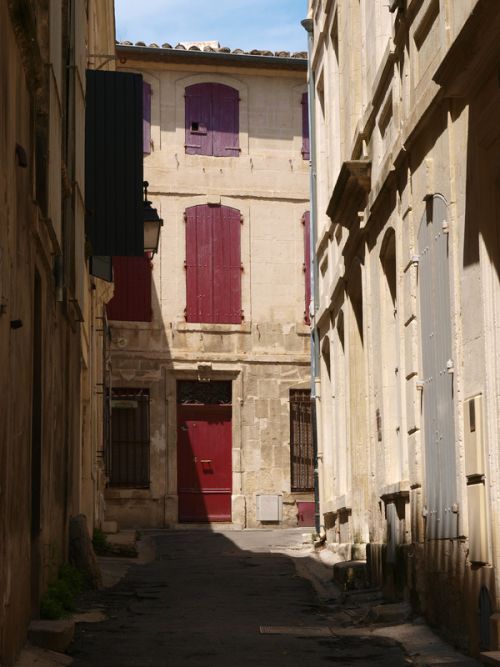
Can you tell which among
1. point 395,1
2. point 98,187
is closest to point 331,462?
point 98,187

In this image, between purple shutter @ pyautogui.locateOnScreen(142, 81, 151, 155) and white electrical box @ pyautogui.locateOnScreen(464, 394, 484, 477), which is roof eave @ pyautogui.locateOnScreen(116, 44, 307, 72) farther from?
white electrical box @ pyautogui.locateOnScreen(464, 394, 484, 477)

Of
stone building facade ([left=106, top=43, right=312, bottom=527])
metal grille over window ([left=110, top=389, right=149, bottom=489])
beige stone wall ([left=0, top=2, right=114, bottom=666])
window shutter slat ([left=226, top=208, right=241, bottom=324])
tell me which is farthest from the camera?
window shutter slat ([left=226, top=208, right=241, bottom=324])

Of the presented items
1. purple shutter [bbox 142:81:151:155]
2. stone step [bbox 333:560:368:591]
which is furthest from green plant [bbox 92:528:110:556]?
purple shutter [bbox 142:81:151:155]

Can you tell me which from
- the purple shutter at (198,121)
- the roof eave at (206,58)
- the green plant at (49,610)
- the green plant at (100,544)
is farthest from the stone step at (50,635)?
the roof eave at (206,58)

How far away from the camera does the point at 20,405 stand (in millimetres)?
8242

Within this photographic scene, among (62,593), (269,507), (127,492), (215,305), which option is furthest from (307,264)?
(62,593)

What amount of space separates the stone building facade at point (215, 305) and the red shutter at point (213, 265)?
0.08ft

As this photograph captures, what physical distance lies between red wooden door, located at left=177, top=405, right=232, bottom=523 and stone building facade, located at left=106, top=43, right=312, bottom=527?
0.02 meters

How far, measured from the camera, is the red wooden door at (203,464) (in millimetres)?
23922

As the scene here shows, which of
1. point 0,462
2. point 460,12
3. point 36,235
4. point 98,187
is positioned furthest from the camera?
point 98,187

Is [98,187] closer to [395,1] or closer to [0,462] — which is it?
[395,1]

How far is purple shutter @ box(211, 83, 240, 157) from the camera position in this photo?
82.8 ft

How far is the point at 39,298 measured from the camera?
995 centimetres

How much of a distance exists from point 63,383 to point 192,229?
12.2m
